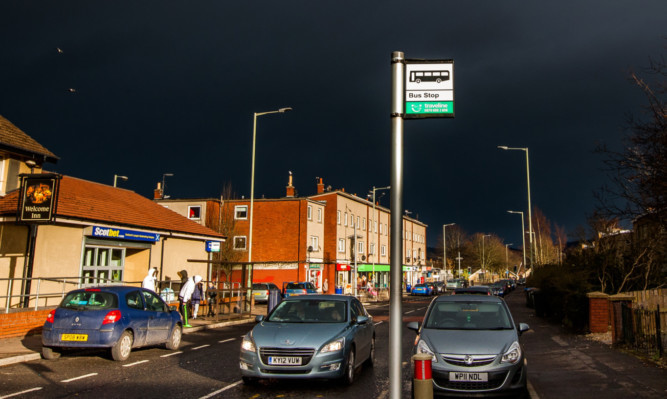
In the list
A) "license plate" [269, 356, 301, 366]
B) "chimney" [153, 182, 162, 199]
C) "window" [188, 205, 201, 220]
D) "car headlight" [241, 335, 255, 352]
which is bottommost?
"license plate" [269, 356, 301, 366]

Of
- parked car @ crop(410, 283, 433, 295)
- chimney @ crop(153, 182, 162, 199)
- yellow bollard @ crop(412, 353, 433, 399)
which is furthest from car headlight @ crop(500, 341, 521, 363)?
chimney @ crop(153, 182, 162, 199)

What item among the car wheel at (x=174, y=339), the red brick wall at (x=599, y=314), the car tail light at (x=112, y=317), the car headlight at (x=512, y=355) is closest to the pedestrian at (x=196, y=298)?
the car wheel at (x=174, y=339)

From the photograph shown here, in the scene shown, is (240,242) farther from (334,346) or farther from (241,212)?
(334,346)

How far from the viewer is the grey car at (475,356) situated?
738cm

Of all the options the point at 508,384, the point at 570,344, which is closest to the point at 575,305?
the point at 570,344

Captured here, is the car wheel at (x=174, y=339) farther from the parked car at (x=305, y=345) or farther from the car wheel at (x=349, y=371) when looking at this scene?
the car wheel at (x=349, y=371)

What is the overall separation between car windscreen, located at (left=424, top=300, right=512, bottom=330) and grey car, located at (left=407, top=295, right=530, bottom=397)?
16mm

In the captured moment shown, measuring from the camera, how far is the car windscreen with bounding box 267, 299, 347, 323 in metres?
9.78

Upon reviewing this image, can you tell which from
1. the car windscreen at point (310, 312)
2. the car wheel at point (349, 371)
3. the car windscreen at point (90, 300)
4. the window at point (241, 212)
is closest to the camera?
the car wheel at point (349, 371)

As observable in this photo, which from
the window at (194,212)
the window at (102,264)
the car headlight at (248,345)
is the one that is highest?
the window at (194,212)

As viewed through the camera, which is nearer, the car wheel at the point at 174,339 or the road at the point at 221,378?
the road at the point at 221,378

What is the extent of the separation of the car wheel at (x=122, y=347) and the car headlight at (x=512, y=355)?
7950 millimetres

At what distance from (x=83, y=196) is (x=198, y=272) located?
7404mm

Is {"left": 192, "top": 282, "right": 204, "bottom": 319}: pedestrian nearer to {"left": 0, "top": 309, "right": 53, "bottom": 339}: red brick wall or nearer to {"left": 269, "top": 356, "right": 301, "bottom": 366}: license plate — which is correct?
{"left": 0, "top": 309, "right": 53, "bottom": 339}: red brick wall
